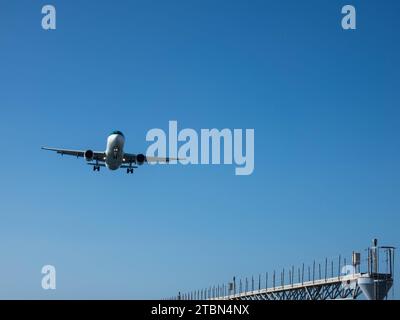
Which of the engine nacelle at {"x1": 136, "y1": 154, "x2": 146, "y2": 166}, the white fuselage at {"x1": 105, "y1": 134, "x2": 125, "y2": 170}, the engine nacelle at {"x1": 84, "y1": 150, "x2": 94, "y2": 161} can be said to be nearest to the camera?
the white fuselage at {"x1": 105, "y1": 134, "x2": 125, "y2": 170}

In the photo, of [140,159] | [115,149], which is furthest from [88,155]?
[115,149]

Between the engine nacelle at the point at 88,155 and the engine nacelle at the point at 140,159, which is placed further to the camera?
the engine nacelle at the point at 140,159

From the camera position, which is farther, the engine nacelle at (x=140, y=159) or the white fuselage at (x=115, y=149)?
the engine nacelle at (x=140, y=159)

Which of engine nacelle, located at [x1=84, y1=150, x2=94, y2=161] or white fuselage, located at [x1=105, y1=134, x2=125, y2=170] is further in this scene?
engine nacelle, located at [x1=84, y1=150, x2=94, y2=161]

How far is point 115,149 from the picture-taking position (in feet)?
348

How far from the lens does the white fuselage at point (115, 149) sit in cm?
10588

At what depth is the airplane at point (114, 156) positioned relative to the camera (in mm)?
106250

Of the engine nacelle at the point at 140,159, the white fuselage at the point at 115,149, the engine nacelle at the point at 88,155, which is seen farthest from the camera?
the engine nacelle at the point at 140,159

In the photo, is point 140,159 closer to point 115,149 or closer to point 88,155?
point 88,155

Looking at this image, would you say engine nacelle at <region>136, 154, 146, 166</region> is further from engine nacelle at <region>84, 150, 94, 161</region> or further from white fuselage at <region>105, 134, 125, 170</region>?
white fuselage at <region>105, 134, 125, 170</region>

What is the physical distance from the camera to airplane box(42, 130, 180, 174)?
106 m

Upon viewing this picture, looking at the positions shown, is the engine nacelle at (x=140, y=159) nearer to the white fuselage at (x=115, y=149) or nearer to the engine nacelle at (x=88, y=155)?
the engine nacelle at (x=88, y=155)

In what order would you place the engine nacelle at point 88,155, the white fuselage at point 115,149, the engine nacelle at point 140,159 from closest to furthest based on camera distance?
the white fuselage at point 115,149 < the engine nacelle at point 88,155 < the engine nacelle at point 140,159
